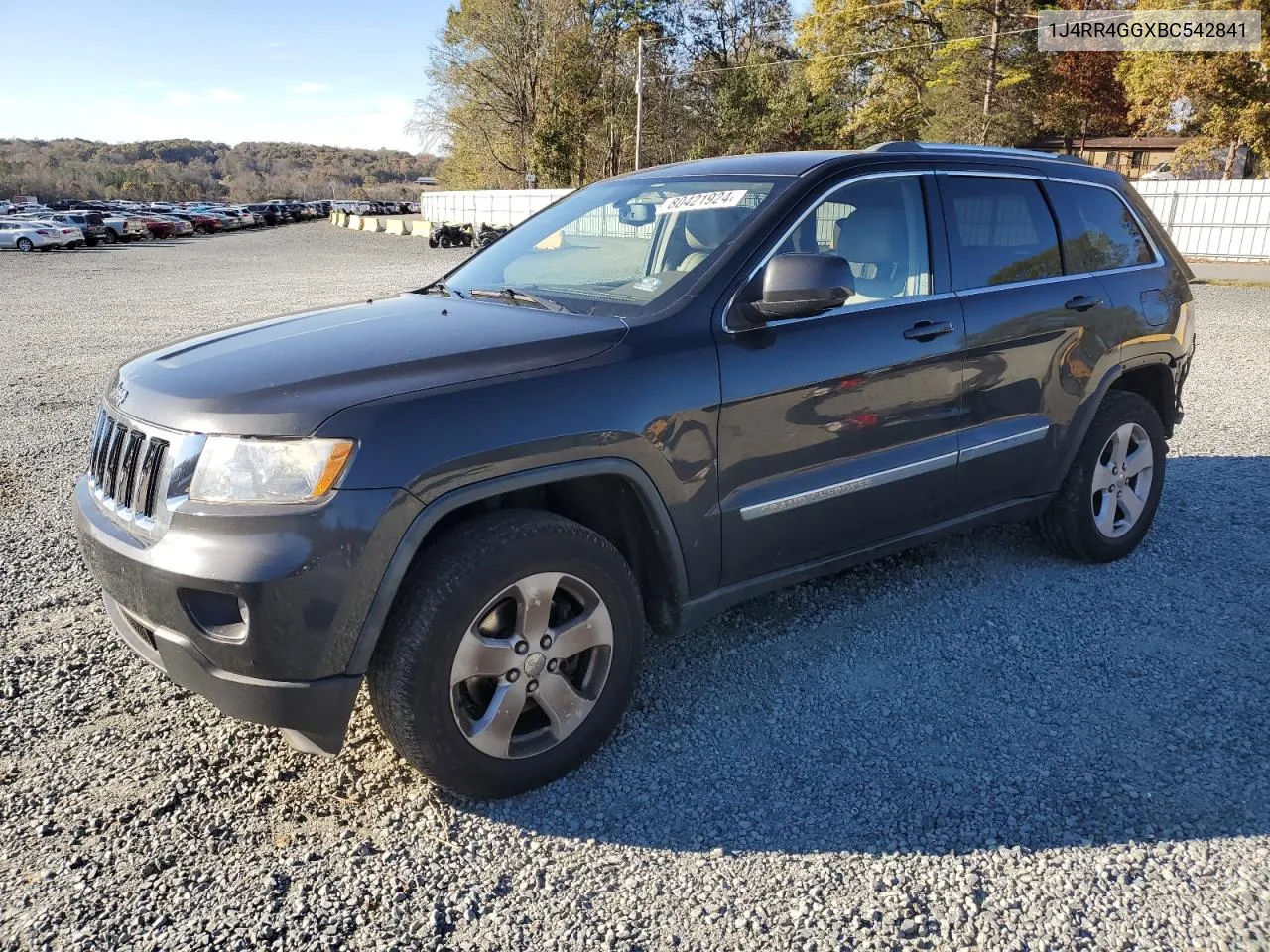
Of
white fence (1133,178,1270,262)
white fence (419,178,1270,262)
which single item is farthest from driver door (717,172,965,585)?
white fence (1133,178,1270,262)

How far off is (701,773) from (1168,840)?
1.32m

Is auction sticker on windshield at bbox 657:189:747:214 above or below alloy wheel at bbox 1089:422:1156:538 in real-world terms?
above

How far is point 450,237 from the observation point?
116ft

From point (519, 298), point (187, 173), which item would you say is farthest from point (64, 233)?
point (187, 173)

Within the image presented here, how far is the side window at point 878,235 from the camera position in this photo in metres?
3.45

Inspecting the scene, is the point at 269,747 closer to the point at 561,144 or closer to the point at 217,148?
the point at 561,144

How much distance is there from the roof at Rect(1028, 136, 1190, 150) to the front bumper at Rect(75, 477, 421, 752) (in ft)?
164

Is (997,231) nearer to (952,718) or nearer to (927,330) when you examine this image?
(927,330)

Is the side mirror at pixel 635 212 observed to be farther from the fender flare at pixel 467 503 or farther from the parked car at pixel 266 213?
the parked car at pixel 266 213

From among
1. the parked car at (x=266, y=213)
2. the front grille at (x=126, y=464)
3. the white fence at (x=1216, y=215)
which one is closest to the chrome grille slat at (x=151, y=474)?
the front grille at (x=126, y=464)

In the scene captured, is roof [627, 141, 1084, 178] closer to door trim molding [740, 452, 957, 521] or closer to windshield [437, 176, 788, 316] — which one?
windshield [437, 176, 788, 316]

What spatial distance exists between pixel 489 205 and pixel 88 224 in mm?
17967

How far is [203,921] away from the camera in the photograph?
2.29 meters

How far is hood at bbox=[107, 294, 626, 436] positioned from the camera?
7.95ft
